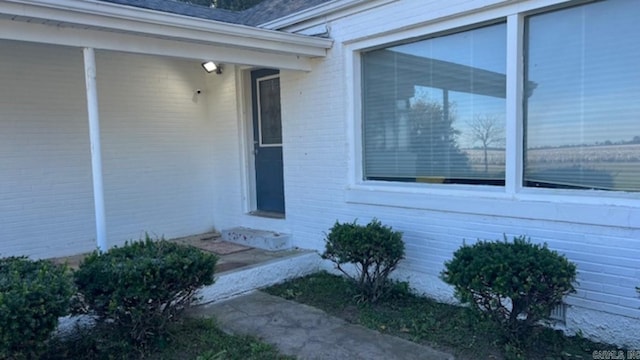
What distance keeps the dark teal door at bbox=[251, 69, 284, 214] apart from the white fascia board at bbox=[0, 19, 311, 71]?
1066 millimetres

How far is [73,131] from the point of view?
542 centimetres

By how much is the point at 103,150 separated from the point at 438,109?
4115 mm

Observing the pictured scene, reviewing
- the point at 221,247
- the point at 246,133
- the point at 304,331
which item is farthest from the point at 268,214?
the point at 304,331

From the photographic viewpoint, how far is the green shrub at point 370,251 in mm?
4199

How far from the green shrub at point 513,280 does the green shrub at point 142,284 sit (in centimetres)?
192

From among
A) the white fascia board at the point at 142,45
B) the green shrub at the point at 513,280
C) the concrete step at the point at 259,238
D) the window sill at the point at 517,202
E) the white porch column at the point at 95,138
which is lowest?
the concrete step at the point at 259,238

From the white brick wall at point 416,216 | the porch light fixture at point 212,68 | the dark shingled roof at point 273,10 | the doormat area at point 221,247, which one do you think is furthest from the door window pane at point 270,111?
the doormat area at point 221,247

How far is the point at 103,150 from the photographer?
18.7 ft

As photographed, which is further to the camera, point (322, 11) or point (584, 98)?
point (322, 11)

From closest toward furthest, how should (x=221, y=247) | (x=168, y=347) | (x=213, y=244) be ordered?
(x=168, y=347)
(x=221, y=247)
(x=213, y=244)

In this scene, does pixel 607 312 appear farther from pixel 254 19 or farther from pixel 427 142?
pixel 254 19

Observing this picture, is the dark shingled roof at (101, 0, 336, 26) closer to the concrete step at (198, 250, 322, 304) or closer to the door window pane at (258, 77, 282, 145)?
the door window pane at (258, 77, 282, 145)

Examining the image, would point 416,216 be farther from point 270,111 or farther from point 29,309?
point 29,309

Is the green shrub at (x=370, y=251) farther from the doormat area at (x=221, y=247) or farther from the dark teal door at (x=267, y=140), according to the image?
the dark teal door at (x=267, y=140)
